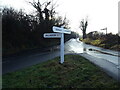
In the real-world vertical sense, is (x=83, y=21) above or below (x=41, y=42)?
above

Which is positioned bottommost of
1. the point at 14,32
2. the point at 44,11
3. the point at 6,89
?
the point at 6,89

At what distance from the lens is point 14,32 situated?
2267 cm

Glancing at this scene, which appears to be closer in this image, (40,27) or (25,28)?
(25,28)

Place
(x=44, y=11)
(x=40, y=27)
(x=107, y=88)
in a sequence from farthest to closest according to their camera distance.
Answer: (x=44, y=11) < (x=40, y=27) < (x=107, y=88)

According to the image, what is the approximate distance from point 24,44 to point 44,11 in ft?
41.6

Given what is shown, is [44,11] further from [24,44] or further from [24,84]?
[24,84]

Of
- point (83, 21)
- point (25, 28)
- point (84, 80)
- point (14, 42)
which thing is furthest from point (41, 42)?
point (83, 21)

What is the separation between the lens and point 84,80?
6.19 m

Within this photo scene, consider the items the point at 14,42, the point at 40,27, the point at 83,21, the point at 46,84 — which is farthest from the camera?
the point at 83,21

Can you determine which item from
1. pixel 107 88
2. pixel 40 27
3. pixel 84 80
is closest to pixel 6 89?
pixel 84 80

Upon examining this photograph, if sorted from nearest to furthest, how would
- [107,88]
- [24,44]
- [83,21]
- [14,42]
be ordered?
[107,88], [14,42], [24,44], [83,21]

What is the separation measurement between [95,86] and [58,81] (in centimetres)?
142

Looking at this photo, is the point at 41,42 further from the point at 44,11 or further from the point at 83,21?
the point at 83,21

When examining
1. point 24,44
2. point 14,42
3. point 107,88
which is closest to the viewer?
A: point 107,88
